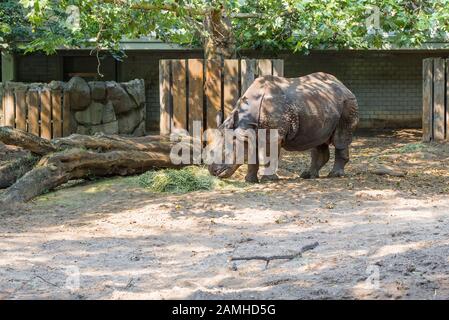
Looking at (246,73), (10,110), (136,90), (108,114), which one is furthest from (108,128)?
(246,73)

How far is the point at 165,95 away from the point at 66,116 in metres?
4.99

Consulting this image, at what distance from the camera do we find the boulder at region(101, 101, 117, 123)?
1770cm

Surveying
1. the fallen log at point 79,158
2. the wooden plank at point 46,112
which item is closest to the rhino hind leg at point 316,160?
the fallen log at point 79,158

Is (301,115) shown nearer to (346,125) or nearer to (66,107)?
(346,125)

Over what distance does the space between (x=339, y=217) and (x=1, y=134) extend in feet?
14.4

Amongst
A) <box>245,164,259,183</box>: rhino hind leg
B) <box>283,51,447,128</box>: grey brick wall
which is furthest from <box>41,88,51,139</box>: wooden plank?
<box>283,51,447,128</box>: grey brick wall

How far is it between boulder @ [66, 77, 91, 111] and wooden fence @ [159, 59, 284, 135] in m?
5.14

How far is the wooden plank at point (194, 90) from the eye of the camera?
1227 cm

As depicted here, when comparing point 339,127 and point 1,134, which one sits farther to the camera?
point 339,127

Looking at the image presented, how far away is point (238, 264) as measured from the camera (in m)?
6.54

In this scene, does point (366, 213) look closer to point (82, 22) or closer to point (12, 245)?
point (12, 245)

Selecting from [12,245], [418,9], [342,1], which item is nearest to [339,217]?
[12,245]

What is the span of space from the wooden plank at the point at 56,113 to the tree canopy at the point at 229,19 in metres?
1.22

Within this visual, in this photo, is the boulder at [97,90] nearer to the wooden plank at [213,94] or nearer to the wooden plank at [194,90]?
the wooden plank at [194,90]
